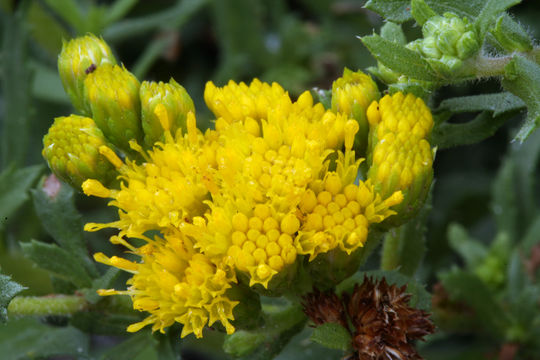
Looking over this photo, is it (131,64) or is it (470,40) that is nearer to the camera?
(470,40)

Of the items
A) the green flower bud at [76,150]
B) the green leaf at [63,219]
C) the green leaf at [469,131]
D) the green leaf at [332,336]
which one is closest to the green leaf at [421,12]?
the green leaf at [469,131]

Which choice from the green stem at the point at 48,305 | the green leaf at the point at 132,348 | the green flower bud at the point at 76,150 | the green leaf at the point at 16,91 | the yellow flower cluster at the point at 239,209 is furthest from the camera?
the green leaf at the point at 16,91

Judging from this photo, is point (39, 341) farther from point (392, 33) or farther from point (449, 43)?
point (449, 43)

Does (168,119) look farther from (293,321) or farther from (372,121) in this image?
(293,321)

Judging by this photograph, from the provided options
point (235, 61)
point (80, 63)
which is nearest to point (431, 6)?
point (80, 63)

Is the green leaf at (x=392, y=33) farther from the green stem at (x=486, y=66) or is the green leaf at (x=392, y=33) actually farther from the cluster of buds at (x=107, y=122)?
the cluster of buds at (x=107, y=122)

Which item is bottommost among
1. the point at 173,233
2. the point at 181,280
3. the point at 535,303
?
the point at 535,303

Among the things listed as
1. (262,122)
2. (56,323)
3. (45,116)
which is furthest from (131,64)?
(262,122)
